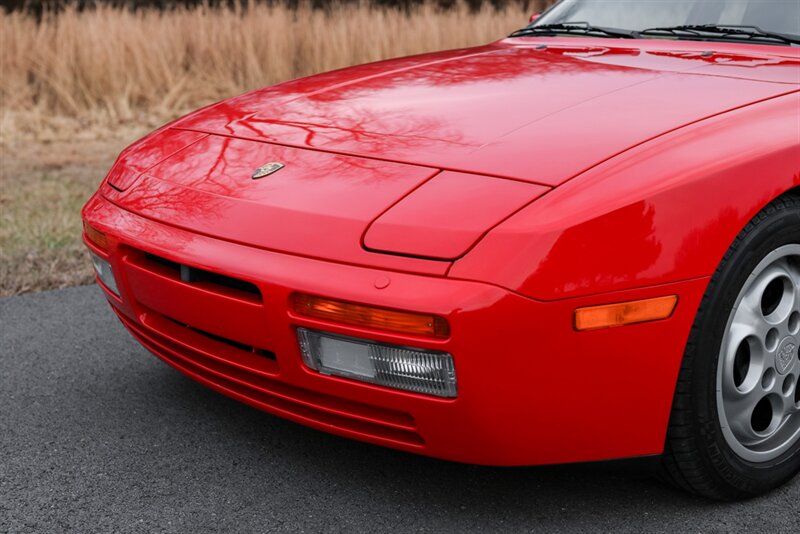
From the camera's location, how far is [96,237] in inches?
101

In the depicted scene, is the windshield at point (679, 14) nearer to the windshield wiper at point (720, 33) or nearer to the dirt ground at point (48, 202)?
the windshield wiper at point (720, 33)

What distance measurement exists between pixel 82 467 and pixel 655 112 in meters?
1.71

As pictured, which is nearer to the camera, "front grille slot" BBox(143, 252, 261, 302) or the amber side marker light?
the amber side marker light

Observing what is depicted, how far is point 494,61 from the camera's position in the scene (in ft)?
10.00

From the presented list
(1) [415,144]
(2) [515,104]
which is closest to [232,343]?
(1) [415,144]

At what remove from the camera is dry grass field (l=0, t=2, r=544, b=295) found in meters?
7.31

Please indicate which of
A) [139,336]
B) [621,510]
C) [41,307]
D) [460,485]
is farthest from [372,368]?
[41,307]

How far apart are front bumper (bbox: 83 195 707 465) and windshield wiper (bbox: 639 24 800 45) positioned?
1.22 meters

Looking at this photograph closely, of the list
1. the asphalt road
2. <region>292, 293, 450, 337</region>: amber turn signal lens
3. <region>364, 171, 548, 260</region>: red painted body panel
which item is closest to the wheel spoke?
the asphalt road

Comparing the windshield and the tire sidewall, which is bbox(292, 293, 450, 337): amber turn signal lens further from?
the windshield

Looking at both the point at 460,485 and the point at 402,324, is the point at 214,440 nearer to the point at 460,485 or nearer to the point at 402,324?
the point at 460,485

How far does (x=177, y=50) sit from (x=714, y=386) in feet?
24.0

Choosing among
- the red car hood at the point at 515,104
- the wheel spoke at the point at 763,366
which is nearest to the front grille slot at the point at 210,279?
the red car hood at the point at 515,104

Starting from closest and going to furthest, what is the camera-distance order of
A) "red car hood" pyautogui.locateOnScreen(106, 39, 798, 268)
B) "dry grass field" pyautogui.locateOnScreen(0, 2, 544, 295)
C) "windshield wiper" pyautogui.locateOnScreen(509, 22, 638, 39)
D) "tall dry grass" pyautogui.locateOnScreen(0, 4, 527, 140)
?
"red car hood" pyautogui.locateOnScreen(106, 39, 798, 268), "windshield wiper" pyautogui.locateOnScreen(509, 22, 638, 39), "dry grass field" pyautogui.locateOnScreen(0, 2, 544, 295), "tall dry grass" pyautogui.locateOnScreen(0, 4, 527, 140)
